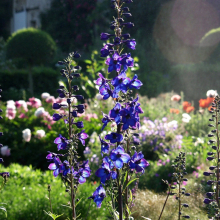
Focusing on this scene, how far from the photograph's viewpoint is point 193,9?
15789 mm

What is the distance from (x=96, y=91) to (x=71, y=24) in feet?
43.1

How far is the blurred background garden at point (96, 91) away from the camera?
384 centimetres

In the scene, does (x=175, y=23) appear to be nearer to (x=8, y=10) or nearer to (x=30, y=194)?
(x=30, y=194)

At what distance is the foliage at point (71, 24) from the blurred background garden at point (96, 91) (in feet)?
0.23

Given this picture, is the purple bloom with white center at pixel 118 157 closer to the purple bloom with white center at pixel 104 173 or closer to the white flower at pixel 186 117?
the purple bloom with white center at pixel 104 173

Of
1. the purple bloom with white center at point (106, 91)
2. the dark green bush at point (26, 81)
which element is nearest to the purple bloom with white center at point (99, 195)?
the purple bloom with white center at point (106, 91)

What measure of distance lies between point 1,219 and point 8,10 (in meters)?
27.0

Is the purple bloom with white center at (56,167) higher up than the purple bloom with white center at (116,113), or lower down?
lower down

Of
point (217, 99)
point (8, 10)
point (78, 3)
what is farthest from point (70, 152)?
point (8, 10)

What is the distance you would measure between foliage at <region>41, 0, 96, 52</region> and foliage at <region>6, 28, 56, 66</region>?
7.84 m

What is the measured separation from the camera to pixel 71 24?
20.2 m

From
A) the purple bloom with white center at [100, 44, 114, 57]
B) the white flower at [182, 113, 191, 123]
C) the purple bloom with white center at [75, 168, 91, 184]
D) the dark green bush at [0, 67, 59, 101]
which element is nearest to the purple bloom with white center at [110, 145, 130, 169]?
the purple bloom with white center at [75, 168, 91, 184]

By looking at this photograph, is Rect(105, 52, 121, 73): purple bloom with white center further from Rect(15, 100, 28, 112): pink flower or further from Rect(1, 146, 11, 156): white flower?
Rect(15, 100, 28, 112): pink flower

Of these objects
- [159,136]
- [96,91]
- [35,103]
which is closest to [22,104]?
[35,103]
